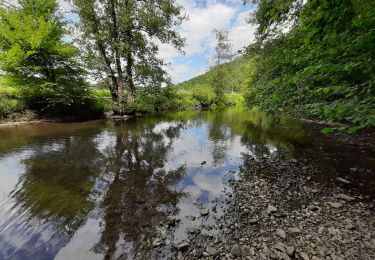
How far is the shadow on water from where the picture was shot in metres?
4.48

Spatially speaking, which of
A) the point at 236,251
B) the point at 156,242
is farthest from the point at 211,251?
the point at 156,242

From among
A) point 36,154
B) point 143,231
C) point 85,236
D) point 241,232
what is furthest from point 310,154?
point 36,154

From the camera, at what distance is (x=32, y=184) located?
6.97 meters

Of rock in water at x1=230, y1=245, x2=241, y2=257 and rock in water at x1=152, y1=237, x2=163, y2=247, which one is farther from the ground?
rock in water at x1=152, y1=237, x2=163, y2=247

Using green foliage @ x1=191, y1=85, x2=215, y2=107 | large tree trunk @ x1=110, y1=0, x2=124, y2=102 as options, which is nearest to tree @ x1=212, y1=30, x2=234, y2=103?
green foliage @ x1=191, y1=85, x2=215, y2=107

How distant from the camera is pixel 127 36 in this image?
23109 millimetres

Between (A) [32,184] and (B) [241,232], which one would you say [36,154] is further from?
(B) [241,232]

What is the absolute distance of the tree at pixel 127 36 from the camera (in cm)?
2114

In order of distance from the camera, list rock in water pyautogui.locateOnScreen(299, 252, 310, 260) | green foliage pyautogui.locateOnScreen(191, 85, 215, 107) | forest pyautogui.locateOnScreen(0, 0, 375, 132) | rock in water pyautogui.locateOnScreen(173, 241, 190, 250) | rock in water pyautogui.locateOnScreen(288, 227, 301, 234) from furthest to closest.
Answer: green foliage pyautogui.locateOnScreen(191, 85, 215, 107) → forest pyautogui.locateOnScreen(0, 0, 375, 132) → rock in water pyautogui.locateOnScreen(288, 227, 301, 234) → rock in water pyautogui.locateOnScreen(173, 241, 190, 250) → rock in water pyautogui.locateOnScreen(299, 252, 310, 260)

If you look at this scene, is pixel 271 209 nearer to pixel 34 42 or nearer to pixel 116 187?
pixel 116 187

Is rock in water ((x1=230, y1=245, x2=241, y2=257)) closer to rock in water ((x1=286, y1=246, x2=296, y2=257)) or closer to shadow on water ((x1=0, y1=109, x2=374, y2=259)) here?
shadow on water ((x1=0, y1=109, x2=374, y2=259))

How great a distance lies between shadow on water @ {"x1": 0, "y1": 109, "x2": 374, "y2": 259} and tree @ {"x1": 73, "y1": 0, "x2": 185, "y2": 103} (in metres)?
12.2

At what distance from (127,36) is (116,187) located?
809 inches

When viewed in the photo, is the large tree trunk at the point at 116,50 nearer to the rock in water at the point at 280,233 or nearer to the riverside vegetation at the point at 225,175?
the riverside vegetation at the point at 225,175
